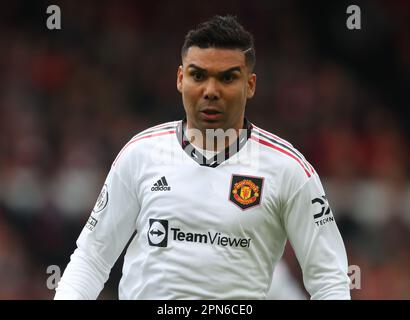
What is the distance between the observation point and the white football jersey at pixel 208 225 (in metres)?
4.10

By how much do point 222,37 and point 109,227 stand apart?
99 cm

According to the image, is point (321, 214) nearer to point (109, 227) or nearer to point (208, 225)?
point (208, 225)

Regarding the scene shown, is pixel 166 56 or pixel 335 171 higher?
pixel 166 56

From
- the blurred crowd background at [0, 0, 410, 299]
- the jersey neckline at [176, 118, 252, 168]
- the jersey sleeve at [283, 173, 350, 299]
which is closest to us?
the jersey sleeve at [283, 173, 350, 299]

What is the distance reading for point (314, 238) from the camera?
412 cm

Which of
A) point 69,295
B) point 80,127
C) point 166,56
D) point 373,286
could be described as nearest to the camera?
point 69,295

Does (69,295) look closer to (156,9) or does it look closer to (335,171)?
(335,171)

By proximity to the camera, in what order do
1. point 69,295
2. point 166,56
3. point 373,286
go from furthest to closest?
point 166,56, point 373,286, point 69,295

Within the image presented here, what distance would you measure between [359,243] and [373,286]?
0.47 meters

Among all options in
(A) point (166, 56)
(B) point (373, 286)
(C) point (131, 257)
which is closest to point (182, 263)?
(C) point (131, 257)

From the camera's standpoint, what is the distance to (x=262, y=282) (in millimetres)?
4176

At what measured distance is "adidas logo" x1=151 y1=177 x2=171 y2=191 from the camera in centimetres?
425

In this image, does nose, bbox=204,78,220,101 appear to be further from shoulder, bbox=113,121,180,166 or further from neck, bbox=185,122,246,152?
shoulder, bbox=113,121,180,166

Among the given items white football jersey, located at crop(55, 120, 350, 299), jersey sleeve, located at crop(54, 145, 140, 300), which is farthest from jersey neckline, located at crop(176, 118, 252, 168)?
jersey sleeve, located at crop(54, 145, 140, 300)
